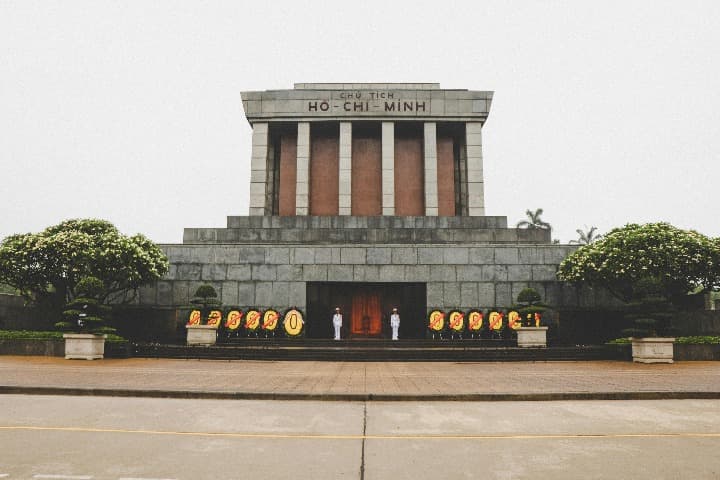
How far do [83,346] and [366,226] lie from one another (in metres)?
18.2

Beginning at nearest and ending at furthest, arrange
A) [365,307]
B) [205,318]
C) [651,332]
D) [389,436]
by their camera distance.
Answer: [389,436] → [651,332] → [205,318] → [365,307]

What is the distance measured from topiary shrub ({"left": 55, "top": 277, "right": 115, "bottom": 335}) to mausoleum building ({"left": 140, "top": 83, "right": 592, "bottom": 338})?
7389 mm

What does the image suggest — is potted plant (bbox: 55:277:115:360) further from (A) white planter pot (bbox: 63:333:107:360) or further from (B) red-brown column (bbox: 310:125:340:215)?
(B) red-brown column (bbox: 310:125:340:215)

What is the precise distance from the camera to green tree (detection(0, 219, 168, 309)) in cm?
2619

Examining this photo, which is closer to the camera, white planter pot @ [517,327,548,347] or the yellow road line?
the yellow road line

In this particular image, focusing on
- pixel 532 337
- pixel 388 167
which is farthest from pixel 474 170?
pixel 532 337

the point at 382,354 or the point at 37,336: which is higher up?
the point at 37,336

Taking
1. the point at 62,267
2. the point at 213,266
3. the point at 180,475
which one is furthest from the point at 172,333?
the point at 180,475

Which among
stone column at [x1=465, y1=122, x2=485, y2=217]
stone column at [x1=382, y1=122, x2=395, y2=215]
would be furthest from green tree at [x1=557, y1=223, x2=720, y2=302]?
stone column at [x1=382, y1=122, x2=395, y2=215]

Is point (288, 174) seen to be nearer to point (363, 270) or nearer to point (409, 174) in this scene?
point (409, 174)

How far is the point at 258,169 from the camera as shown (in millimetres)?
39250

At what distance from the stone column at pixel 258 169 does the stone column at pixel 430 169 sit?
40.9 feet

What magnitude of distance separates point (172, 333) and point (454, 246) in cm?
1703

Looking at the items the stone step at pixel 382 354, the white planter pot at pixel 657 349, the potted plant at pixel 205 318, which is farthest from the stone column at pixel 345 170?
the white planter pot at pixel 657 349
